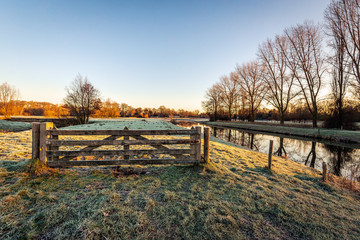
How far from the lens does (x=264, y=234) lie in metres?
2.77

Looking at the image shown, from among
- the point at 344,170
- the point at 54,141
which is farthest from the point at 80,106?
the point at 344,170

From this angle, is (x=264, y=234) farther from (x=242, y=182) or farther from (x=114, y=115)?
(x=114, y=115)

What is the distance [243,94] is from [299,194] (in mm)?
42982

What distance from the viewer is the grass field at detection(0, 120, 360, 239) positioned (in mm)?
2646

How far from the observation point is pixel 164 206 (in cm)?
336

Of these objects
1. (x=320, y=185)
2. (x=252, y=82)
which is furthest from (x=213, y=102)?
(x=320, y=185)

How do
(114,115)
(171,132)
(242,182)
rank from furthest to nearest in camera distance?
1. (114,115)
2. (171,132)
3. (242,182)

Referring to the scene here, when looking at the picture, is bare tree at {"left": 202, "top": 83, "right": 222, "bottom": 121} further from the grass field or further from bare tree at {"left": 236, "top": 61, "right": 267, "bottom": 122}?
the grass field

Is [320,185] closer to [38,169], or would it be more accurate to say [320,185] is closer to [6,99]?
[38,169]

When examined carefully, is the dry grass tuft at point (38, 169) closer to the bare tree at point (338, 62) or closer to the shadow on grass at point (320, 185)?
the shadow on grass at point (320, 185)

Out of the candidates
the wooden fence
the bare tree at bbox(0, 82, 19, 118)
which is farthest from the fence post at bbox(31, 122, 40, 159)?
the bare tree at bbox(0, 82, 19, 118)

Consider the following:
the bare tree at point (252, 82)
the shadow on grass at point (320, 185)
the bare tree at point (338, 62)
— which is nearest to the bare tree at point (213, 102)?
the bare tree at point (252, 82)

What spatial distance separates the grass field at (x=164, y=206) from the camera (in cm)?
265

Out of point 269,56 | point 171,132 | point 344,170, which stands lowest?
point 344,170
